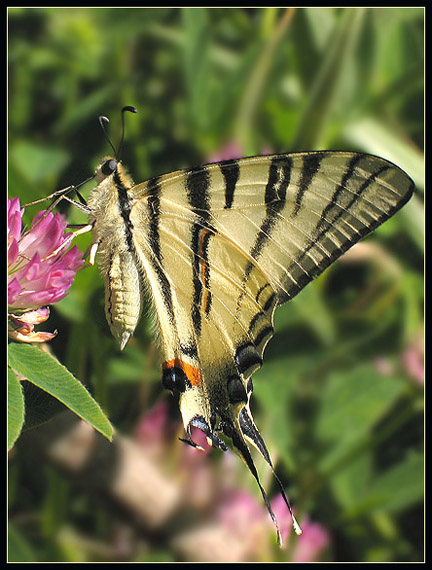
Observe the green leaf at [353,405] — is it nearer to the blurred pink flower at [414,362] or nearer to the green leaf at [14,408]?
the blurred pink flower at [414,362]

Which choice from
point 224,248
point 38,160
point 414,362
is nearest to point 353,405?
point 414,362

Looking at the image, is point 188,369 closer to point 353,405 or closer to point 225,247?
point 225,247

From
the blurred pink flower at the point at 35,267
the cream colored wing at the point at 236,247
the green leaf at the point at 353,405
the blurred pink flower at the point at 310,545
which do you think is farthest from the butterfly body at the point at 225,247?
the green leaf at the point at 353,405

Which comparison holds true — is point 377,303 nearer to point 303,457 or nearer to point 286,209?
point 303,457

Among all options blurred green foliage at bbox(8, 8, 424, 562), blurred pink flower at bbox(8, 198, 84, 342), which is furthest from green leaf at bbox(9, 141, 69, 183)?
blurred pink flower at bbox(8, 198, 84, 342)

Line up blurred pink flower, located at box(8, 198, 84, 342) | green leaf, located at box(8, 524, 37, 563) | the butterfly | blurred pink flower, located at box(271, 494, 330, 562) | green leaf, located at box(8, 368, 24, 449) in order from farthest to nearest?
blurred pink flower, located at box(271, 494, 330, 562) → green leaf, located at box(8, 524, 37, 563) → the butterfly → blurred pink flower, located at box(8, 198, 84, 342) → green leaf, located at box(8, 368, 24, 449)

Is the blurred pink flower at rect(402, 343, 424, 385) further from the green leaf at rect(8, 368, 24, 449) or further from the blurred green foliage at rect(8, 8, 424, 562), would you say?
the green leaf at rect(8, 368, 24, 449)

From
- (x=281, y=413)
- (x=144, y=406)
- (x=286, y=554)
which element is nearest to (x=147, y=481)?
(x=144, y=406)
